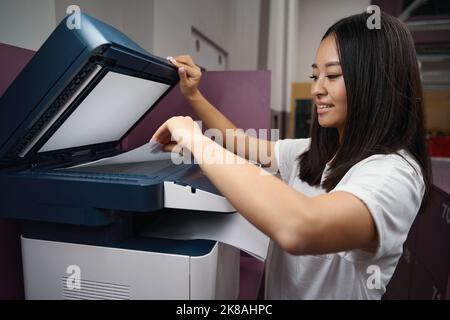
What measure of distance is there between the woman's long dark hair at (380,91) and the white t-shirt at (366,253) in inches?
2.0

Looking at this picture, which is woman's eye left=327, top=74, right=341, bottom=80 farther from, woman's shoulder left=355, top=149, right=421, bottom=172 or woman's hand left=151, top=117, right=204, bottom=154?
woman's hand left=151, top=117, right=204, bottom=154

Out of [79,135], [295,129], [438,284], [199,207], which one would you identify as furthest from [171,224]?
[295,129]

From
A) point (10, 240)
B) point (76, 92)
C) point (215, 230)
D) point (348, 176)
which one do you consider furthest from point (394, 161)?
point (10, 240)

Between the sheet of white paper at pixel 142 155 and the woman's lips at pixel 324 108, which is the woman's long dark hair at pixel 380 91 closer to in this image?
the woman's lips at pixel 324 108

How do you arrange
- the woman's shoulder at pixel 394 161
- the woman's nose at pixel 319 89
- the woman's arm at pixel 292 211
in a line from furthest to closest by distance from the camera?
the woman's nose at pixel 319 89, the woman's shoulder at pixel 394 161, the woman's arm at pixel 292 211

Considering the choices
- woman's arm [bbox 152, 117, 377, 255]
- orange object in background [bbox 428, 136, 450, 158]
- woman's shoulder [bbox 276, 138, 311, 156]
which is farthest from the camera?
orange object in background [bbox 428, 136, 450, 158]

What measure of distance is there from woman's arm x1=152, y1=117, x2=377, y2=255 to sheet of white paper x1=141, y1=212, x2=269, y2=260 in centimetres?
19

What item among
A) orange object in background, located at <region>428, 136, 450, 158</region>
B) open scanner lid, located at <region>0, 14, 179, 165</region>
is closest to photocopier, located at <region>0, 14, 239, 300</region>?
open scanner lid, located at <region>0, 14, 179, 165</region>

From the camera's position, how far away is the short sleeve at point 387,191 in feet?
1.55

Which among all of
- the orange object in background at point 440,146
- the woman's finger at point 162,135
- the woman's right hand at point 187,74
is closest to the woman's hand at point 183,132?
the woman's finger at point 162,135

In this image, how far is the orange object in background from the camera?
2176 mm

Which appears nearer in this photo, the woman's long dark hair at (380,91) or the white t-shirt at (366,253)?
the white t-shirt at (366,253)

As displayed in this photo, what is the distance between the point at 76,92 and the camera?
1.78ft

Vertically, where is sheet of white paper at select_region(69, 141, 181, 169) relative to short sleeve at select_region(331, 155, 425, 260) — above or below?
above
